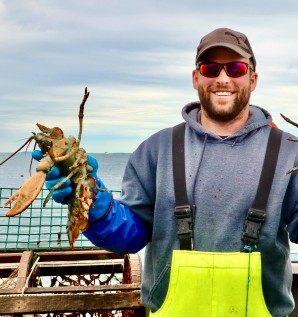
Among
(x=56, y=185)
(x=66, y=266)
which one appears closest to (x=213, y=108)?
(x=56, y=185)

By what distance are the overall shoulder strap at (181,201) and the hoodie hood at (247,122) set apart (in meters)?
0.16

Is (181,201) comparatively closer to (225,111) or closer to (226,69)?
(225,111)

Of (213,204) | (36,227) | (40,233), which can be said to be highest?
(213,204)

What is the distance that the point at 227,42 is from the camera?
3191mm

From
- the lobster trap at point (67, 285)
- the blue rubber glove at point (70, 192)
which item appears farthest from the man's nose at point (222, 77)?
the lobster trap at point (67, 285)

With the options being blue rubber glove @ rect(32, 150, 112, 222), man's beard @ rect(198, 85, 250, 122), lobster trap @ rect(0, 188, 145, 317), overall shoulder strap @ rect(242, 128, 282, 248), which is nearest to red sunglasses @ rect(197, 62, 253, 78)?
man's beard @ rect(198, 85, 250, 122)

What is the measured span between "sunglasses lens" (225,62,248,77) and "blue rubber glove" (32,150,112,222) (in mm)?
1134

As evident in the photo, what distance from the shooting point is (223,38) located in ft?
10.6

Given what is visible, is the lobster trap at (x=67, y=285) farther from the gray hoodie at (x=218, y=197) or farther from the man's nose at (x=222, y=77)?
the man's nose at (x=222, y=77)

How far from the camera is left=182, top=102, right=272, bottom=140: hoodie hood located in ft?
10.4

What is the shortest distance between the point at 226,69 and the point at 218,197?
876 millimetres

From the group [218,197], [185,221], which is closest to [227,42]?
[218,197]

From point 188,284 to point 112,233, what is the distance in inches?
23.3

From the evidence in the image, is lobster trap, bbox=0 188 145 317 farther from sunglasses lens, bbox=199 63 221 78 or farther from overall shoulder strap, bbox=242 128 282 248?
sunglasses lens, bbox=199 63 221 78
